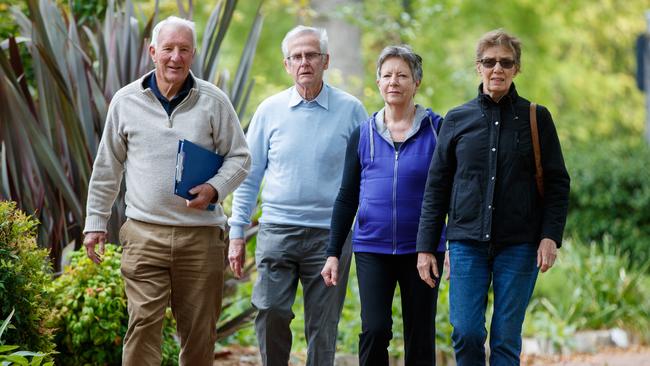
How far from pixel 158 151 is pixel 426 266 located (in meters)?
1.32

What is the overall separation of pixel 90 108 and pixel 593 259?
6296 millimetres

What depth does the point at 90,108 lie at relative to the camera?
7.22 m

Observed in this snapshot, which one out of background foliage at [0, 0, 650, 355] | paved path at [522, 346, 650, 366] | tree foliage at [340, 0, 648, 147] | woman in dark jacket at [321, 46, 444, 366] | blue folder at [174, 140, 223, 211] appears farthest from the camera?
tree foliage at [340, 0, 648, 147]

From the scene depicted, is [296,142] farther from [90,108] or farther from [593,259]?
[593,259]

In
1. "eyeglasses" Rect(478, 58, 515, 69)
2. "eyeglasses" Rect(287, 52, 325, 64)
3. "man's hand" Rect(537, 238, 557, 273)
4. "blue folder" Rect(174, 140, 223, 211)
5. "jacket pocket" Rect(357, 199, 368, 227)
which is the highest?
"eyeglasses" Rect(287, 52, 325, 64)

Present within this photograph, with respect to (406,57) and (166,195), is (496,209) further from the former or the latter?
(166,195)

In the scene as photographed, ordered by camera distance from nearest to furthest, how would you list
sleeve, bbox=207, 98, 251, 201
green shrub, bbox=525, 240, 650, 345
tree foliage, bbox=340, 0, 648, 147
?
sleeve, bbox=207, 98, 251, 201 < green shrub, bbox=525, 240, 650, 345 < tree foliage, bbox=340, 0, 648, 147

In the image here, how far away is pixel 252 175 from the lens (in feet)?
19.9

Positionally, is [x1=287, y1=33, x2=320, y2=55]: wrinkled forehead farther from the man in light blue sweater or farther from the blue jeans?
the blue jeans

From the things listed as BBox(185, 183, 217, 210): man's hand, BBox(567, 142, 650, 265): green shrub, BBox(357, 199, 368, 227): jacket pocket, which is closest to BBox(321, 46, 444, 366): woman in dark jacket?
BBox(357, 199, 368, 227): jacket pocket

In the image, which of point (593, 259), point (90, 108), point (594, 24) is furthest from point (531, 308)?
point (594, 24)

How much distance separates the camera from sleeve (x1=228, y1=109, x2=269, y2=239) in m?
6.05

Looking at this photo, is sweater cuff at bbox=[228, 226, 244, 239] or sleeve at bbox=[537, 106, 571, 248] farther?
sweater cuff at bbox=[228, 226, 244, 239]

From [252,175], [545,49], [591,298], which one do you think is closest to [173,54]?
[252,175]
